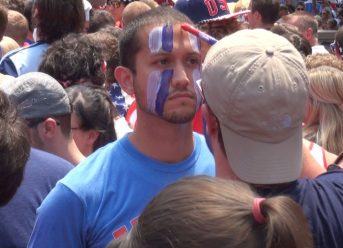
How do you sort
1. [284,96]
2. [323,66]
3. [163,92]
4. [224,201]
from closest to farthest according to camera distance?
[224,201]
[284,96]
[163,92]
[323,66]

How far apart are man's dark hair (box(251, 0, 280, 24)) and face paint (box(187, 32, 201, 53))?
13.7 feet

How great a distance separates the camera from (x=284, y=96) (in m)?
2.02

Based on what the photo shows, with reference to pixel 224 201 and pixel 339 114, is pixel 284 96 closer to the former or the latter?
pixel 224 201

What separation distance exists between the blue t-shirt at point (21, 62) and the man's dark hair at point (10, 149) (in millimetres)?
2416

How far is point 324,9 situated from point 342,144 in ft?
62.1

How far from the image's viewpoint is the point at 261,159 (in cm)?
206

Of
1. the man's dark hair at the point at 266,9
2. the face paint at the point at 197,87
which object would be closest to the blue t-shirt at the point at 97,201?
the face paint at the point at 197,87

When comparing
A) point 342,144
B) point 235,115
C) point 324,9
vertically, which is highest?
point 235,115

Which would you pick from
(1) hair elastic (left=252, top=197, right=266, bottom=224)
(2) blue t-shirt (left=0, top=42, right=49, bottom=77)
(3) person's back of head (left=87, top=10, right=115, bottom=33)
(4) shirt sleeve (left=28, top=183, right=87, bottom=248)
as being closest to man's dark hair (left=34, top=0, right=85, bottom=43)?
(2) blue t-shirt (left=0, top=42, right=49, bottom=77)

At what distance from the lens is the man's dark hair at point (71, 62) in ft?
13.3

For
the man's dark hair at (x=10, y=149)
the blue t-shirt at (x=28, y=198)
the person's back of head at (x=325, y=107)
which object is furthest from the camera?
the person's back of head at (x=325, y=107)

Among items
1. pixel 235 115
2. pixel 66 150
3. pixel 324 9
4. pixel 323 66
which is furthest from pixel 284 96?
pixel 324 9

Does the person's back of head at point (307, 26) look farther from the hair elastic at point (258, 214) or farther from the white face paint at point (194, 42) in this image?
the hair elastic at point (258, 214)

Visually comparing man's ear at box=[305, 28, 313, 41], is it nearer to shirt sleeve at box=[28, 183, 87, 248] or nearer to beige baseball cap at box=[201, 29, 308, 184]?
beige baseball cap at box=[201, 29, 308, 184]
